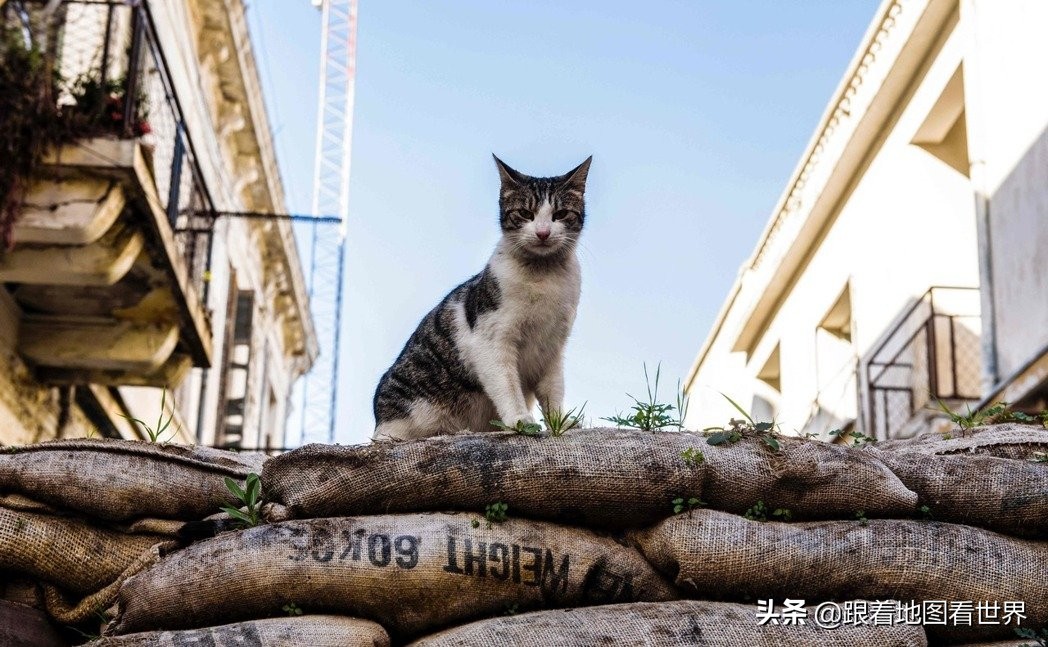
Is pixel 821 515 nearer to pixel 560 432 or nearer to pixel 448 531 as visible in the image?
pixel 560 432

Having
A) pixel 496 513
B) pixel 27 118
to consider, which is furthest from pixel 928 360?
pixel 496 513

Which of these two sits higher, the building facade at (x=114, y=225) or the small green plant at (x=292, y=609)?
the building facade at (x=114, y=225)

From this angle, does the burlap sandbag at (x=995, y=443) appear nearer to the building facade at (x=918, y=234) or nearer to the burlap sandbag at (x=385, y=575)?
the burlap sandbag at (x=385, y=575)

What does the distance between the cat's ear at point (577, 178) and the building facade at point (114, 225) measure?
6.03ft

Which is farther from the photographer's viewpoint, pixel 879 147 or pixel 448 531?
pixel 879 147

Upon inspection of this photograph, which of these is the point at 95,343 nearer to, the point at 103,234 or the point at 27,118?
the point at 103,234

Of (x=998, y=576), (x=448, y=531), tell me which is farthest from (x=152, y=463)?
(x=998, y=576)

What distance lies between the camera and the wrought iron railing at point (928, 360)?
12438mm

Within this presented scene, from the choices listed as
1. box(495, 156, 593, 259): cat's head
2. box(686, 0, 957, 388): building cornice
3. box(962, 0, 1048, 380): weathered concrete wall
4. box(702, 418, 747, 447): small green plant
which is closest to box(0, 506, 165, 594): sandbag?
box(702, 418, 747, 447): small green plant

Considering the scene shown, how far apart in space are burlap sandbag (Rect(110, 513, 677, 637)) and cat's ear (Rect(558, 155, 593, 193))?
1.98m

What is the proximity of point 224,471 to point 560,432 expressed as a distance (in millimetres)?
1112

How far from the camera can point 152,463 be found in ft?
15.0

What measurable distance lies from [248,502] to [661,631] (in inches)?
52.8

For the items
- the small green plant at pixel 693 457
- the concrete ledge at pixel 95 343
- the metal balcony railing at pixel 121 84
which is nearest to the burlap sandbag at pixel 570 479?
the small green plant at pixel 693 457
